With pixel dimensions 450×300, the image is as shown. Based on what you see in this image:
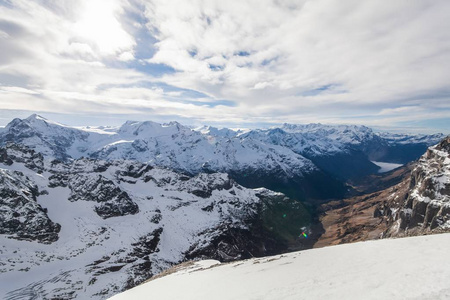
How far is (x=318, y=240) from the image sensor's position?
173250 mm

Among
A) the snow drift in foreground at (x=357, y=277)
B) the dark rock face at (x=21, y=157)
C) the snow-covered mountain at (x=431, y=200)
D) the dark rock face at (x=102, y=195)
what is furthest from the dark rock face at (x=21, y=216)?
the snow-covered mountain at (x=431, y=200)

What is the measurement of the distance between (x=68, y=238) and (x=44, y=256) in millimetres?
13442

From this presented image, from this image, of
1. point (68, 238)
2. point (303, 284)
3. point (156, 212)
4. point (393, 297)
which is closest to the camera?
point (393, 297)

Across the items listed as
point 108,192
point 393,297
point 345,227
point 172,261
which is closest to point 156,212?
point 108,192

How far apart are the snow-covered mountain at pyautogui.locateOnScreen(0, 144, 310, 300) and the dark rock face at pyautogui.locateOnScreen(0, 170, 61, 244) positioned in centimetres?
36

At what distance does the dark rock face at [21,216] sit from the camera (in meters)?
95.4

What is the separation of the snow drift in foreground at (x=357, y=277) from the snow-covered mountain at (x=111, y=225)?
74815mm

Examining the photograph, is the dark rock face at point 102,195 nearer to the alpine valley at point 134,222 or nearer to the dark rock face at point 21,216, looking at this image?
the alpine valley at point 134,222

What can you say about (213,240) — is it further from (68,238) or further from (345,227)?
(345,227)

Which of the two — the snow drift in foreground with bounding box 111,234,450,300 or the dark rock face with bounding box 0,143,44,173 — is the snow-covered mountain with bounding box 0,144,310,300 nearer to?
the dark rock face with bounding box 0,143,44,173

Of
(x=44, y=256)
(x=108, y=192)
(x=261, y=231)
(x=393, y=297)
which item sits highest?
(x=393, y=297)

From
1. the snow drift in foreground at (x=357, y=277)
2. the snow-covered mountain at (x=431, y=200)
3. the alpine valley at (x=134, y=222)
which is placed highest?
the snow drift in foreground at (x=357, y=277)

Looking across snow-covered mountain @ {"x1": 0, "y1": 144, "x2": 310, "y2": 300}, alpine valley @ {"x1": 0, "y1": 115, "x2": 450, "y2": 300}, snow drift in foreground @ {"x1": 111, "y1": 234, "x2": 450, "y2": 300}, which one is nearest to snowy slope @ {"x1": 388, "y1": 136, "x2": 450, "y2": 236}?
alpine valley @ {"x1": 0, "y1": 115, "x2": 450, "y2": 300}

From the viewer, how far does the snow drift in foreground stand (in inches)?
499
